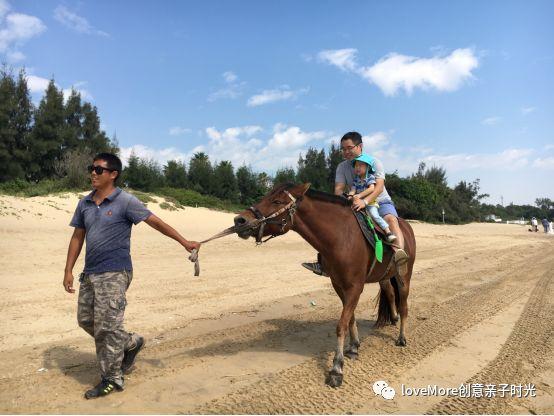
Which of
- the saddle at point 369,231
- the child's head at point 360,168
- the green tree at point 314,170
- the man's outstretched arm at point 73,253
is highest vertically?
the green tree at point 314,170

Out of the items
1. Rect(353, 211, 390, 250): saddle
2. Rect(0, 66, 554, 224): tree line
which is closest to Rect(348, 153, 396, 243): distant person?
Rect(353, 211, 390, 250): saddle

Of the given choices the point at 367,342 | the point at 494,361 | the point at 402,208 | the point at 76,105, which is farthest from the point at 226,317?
the point at 402,208

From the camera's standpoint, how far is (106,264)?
3.82 meters

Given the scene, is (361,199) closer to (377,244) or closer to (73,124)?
(377,244)

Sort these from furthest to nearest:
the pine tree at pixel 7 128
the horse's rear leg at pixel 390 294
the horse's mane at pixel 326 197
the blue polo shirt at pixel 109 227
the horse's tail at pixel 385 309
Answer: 1. the pine tree at pixel 7 128
2. the horse's tail at pixel 385 309
3. the horse's rear leg at pixel 390 294
4. the horse's mane at pixel 326 197
5. the blue polo shirt at pixel 109 227

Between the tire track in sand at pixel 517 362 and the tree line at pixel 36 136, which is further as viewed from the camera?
the tree line at pixel 36 136

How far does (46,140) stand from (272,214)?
30843 millimetres

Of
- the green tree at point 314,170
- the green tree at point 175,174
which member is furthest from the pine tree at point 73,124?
the green tree at point 314,170

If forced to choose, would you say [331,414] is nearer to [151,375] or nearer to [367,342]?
[151,375]

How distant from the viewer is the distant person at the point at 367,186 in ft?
16.6

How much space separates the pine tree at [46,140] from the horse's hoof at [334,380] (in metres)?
29.4

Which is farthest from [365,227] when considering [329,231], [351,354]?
[351,354]

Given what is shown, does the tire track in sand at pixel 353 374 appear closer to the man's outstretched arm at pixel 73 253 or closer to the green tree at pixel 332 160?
the man's outstretched arm at pixel 73 253

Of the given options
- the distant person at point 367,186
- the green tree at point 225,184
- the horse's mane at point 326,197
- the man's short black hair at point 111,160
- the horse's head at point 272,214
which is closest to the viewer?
the man's short black hair at point 111,160
